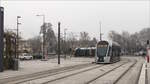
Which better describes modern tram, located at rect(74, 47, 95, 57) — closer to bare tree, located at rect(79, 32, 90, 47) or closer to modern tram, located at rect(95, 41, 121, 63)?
bare tree, located at rect(79, 32, 90, 47)

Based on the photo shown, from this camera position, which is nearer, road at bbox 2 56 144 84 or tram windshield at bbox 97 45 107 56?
road at bbox 2 56 144 84

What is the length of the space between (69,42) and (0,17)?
84994 mm

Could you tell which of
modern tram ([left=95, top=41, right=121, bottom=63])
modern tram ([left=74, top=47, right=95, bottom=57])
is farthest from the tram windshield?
modern tram ([left=74, top=47, right=95, bottom=57])

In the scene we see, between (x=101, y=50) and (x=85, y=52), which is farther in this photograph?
(x=85, y=52)

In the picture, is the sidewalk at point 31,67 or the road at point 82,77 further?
the sidewalk at point 31,67

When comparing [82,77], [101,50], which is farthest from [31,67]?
[82,77]

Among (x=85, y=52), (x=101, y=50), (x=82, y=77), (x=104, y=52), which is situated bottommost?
(x=82, y=77)

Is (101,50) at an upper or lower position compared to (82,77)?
upper

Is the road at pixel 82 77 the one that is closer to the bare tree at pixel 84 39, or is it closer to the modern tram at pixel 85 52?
the modern tram at pixel 85 52

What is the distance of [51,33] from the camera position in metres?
118

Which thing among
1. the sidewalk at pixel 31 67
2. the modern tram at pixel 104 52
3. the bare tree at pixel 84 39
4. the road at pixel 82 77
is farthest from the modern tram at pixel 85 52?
the road at pixel 82 77

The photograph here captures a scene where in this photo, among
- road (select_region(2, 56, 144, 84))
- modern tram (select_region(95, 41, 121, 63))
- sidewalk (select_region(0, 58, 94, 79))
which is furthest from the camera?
modern tram (select_region(95, 41, 121, 63))

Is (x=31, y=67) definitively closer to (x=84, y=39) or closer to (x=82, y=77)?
(x=82, y=77)

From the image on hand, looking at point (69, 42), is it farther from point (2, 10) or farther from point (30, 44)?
point (2, 10)
